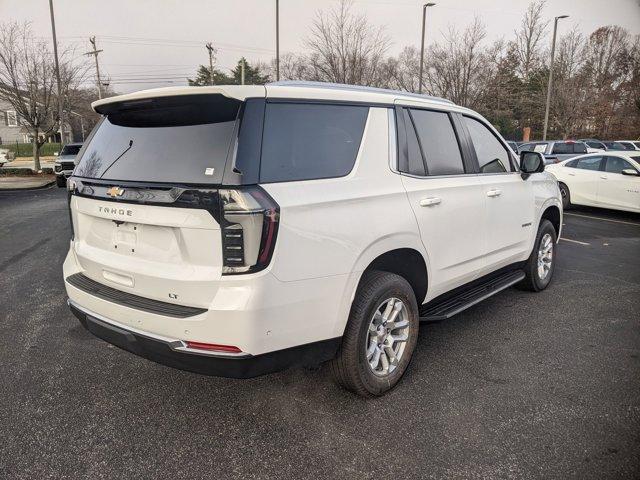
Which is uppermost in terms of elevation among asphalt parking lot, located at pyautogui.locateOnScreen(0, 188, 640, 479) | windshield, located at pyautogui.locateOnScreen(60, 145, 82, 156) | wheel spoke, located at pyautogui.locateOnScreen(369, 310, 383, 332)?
windshield, located at pyautogui.locateOnScreen(60, 145, 82, 156)

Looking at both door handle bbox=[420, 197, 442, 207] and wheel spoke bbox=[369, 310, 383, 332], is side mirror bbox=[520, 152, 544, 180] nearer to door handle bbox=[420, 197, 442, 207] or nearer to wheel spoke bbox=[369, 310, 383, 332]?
door handle bbox=[420, 197, 442, 207]

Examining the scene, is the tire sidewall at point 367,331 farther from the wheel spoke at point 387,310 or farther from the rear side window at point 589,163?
the rear side window at point 589,163

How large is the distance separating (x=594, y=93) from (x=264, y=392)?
32.4m

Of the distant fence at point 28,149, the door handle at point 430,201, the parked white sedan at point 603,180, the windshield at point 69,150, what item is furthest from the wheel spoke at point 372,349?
the distant fence at point 28,149

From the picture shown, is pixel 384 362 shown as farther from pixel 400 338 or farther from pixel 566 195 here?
pixel 566 195

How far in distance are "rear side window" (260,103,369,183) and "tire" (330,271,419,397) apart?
721 mm

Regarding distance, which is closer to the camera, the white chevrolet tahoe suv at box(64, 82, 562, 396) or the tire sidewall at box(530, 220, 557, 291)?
the white chevrolet tahoe suv at box(64, 82, 562, 396)

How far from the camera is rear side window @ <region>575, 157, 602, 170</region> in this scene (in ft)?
36.9

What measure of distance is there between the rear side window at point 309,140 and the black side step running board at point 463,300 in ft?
4.47

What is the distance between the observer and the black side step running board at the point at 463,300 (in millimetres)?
3508

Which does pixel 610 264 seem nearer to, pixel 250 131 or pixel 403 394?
pixel 403 394

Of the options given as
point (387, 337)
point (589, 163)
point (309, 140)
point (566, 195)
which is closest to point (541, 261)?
point (387, 337)

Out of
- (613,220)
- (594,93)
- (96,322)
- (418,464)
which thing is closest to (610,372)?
(418,464)

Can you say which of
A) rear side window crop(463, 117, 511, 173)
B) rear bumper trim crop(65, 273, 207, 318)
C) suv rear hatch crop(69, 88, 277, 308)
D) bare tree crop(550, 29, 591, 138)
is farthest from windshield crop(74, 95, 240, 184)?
bare tree crop(550, 29, 591, 138)
